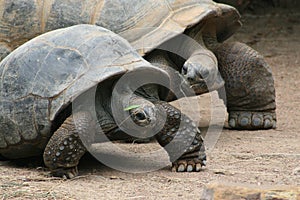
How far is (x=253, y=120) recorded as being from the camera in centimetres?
667

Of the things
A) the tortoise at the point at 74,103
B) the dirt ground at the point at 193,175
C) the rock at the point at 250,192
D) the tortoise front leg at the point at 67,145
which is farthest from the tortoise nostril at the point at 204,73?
the rock at the point at 250,192

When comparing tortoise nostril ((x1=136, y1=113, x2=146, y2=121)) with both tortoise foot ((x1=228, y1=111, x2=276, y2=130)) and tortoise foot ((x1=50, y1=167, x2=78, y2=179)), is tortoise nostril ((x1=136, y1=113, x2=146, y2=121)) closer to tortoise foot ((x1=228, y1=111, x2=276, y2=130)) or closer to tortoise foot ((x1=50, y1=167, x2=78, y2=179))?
tortoise foot ((x1=50, y1=167, x2=78, y2=179))

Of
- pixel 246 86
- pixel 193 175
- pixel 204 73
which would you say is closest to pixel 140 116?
pixel 193 175

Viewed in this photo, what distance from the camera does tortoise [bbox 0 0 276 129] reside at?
5.89 meters

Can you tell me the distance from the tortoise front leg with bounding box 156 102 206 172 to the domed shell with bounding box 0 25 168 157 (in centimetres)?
34

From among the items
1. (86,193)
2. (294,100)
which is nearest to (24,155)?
(86,193)

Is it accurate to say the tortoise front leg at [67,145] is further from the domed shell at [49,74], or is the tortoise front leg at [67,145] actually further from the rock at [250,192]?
the rock at [250,192]

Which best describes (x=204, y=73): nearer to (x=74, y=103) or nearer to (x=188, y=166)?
(x=188, y=166)

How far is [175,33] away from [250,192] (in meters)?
2.69

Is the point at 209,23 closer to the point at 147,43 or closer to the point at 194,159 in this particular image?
the point at 147,43

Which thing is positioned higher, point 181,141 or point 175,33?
point 175,33

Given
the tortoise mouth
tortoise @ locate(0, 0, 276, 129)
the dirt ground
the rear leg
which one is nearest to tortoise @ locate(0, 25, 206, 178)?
the dirt ground

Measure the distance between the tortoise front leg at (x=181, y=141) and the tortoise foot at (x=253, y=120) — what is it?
1.75 m

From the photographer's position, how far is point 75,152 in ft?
15.4
